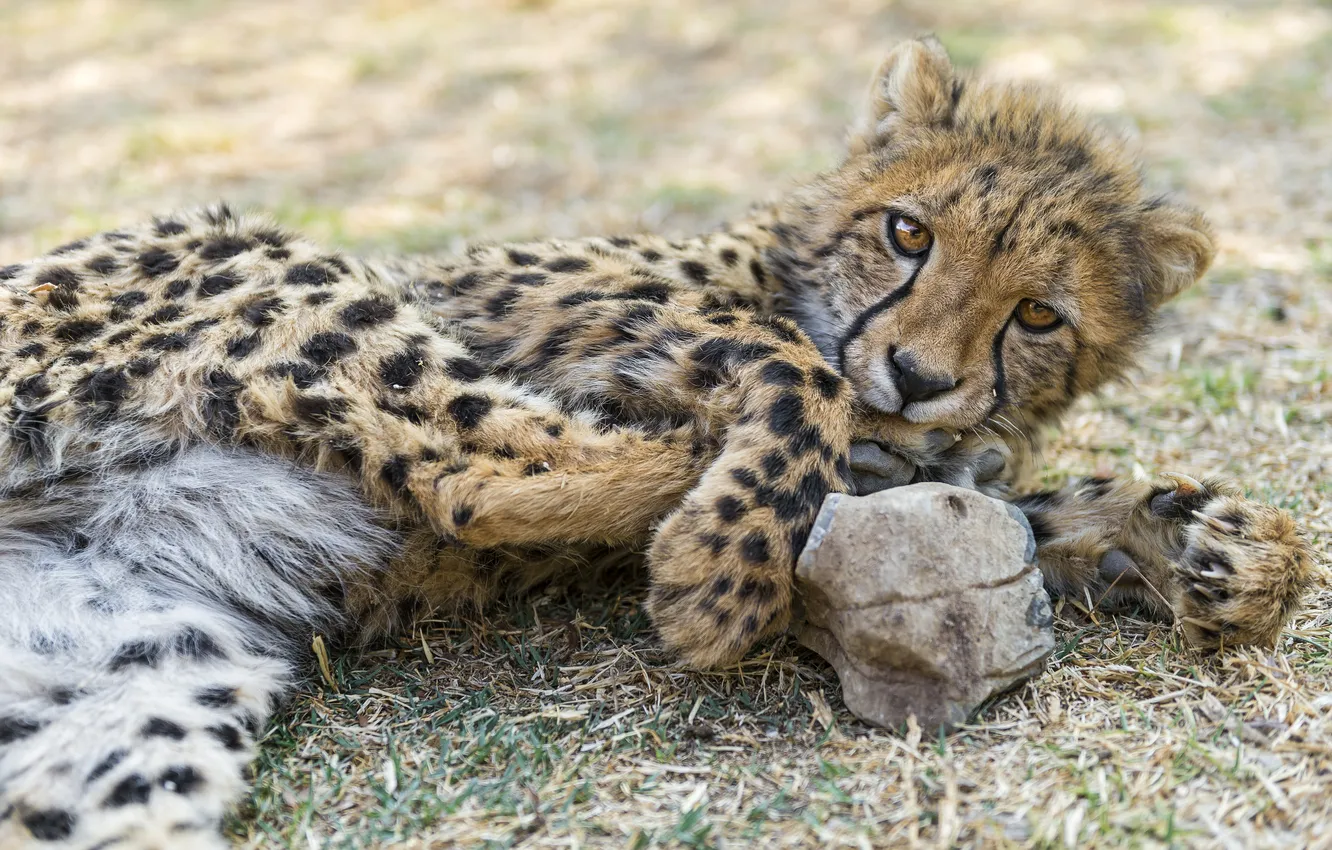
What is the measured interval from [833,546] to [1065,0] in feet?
25.9

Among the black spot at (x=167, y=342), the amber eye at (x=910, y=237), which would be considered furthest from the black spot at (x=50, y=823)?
the amber eye at (x=910, y=237)

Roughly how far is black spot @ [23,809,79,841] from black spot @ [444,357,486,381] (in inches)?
44.4

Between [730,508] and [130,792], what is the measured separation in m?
1.23

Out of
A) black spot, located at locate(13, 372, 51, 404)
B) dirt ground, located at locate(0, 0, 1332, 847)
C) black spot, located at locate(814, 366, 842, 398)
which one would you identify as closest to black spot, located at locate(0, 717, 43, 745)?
dirt ground, located at locate(0, 0, 1332, 847)

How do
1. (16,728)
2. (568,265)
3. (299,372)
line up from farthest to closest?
(568,265) → (299,372) → (16,728)

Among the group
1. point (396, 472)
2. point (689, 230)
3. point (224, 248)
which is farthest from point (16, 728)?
point (689, 230)

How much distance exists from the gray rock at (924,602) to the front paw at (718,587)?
0.24 feet

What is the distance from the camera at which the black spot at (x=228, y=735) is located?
2.24m

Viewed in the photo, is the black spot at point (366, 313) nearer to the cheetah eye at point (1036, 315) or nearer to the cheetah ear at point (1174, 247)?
the cheetah eye at point (1036, 315)

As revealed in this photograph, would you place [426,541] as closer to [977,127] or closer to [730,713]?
[730,713]

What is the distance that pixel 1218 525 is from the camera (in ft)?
8.17

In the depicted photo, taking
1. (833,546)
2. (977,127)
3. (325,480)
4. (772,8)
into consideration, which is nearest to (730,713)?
(833,546)

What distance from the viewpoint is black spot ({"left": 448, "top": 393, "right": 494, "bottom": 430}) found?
250cm

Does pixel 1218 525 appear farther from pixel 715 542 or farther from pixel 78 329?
pixel 78 329
